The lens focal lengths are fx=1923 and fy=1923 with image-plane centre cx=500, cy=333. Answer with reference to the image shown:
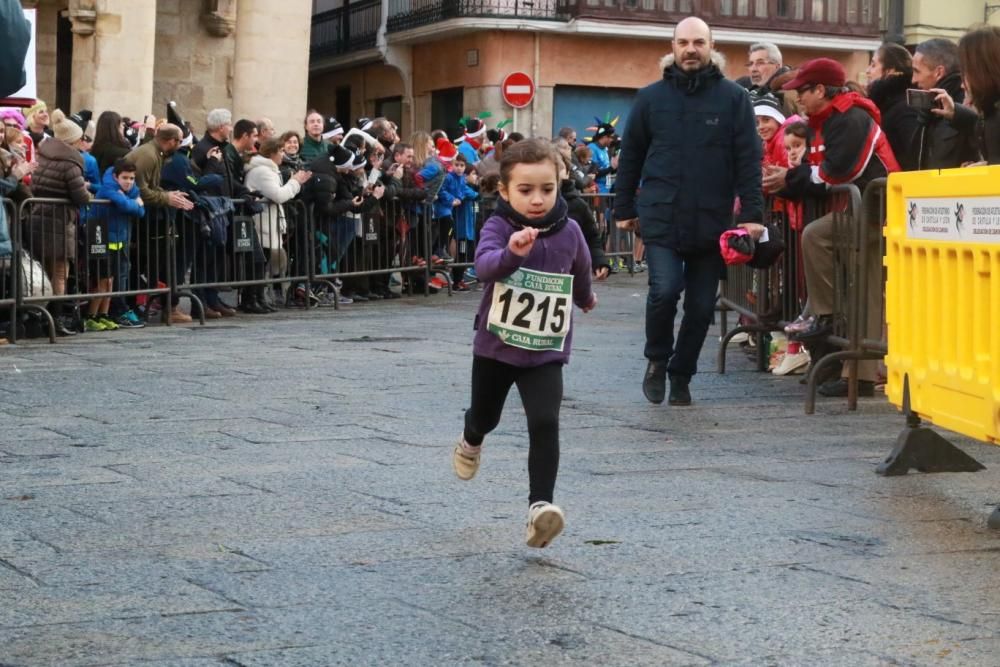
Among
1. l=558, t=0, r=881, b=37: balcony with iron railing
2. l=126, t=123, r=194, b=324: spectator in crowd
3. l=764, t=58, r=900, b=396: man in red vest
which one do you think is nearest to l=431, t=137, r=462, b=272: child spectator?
l=126, t=123, r=194, b=324: spectator in crowd

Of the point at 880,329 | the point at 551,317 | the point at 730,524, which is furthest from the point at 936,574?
the point at 880,329

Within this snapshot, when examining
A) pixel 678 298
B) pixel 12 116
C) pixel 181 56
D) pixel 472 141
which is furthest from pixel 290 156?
pixel 181 56

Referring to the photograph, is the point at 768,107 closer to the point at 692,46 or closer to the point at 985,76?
the point at 692,46

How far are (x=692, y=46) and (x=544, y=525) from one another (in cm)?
489

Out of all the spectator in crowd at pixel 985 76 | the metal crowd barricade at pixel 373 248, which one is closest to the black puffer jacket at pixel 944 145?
the spectator in crowd at pixel 985 76

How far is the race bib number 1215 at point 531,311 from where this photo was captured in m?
6.37

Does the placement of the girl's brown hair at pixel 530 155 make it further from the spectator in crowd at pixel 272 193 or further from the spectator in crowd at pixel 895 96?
the spectator in crowd at pixel 272 193

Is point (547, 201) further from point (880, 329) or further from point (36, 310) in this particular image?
point (36, 310)

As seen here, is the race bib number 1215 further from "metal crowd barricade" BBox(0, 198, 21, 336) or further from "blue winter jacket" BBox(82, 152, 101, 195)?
"blue winter jacket" BBox(82, 152, 101, 195)

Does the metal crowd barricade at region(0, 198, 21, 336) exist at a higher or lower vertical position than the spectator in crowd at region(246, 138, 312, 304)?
lower

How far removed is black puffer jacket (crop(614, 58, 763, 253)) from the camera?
10.2 metres

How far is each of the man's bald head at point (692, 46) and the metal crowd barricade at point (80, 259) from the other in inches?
239

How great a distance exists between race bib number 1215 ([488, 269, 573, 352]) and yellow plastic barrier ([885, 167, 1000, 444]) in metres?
1.55

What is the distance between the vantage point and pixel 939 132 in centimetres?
1004
